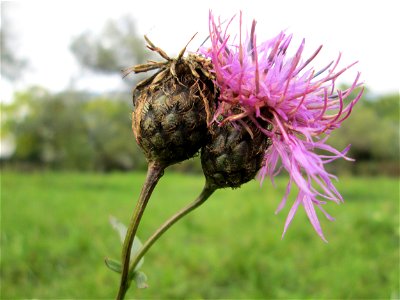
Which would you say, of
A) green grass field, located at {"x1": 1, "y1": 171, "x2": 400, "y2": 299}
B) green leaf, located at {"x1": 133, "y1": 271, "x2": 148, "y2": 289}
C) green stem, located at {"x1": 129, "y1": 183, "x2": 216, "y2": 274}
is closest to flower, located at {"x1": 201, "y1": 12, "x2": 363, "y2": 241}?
green stem, located at {"x1": 129, "y1": 183, "x2": 216, "y2": 274}

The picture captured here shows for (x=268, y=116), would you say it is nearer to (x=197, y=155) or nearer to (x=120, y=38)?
(x=197, y=155)

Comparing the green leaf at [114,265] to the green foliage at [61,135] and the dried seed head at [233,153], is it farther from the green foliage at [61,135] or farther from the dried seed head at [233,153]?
the green foliage at [61,135]

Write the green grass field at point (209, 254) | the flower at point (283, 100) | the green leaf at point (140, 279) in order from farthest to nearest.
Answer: the green grass field at point (209, 254), the green leaf at point (140, 279), the flower at point (283, 100)

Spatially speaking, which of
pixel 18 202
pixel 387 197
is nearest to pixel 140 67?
pixel 18 202

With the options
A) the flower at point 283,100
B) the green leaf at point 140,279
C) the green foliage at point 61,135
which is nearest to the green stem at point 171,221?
the green leaf at point 140,279

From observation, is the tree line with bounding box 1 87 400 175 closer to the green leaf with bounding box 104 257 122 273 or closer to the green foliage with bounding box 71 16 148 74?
the green foliage with bounding box 71 16 148 74

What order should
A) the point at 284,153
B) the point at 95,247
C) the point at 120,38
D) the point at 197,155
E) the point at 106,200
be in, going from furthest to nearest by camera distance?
the point at 120,38, the point at 106,200, the point at 95,247, the point at 197,155, the point at 284,153
